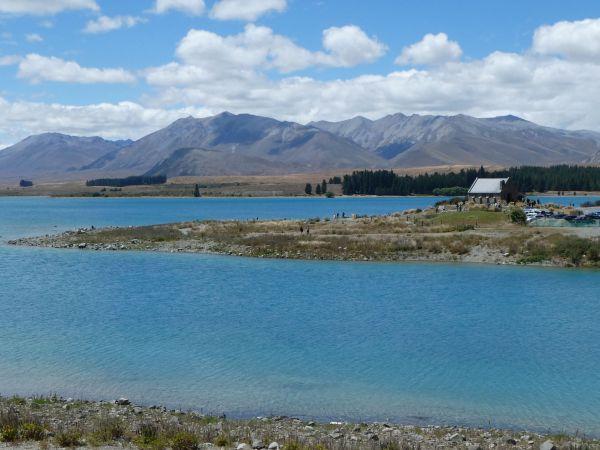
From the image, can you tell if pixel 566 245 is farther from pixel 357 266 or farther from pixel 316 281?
pixel 316 281

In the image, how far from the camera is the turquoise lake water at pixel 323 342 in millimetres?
21078

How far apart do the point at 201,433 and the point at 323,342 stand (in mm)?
13403

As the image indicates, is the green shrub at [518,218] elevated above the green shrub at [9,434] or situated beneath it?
elevated above

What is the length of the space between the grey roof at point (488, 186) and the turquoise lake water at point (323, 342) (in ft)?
178

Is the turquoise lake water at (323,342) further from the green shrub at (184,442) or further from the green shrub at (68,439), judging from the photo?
the green shrub at (68,439)

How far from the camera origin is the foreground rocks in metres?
14.7

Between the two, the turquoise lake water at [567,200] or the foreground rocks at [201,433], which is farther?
the turquoise lake water at [567,200]

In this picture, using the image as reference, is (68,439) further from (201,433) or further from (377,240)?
(377,240)

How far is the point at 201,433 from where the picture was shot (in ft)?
51.5

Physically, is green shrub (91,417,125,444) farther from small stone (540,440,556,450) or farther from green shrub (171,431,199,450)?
small stone (540,440,556,450)

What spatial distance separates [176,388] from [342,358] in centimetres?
687

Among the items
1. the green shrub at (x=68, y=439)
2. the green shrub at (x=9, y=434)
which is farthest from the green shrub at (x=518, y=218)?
the green shrub at (x=9, y=434)

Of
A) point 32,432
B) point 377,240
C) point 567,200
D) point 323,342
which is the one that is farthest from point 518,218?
point 567,200

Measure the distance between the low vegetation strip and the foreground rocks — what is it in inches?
1482
